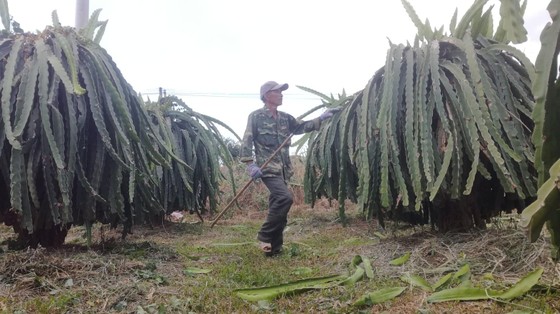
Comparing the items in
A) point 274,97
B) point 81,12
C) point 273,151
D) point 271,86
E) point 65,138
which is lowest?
point 273,151

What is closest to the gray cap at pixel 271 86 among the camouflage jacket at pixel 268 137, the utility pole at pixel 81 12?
the camouflage jacket at pixel 268 137

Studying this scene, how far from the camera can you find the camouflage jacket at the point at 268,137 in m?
5.36

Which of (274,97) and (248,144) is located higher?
(274,97)

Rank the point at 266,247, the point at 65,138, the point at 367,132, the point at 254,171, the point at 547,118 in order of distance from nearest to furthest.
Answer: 1. the point at 547,118
2. the point at 65,138
3. the point at 367,132
4. the point at 266,247
5. the point at 254,171

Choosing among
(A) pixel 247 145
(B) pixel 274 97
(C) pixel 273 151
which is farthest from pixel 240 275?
(B) pixel 274 97

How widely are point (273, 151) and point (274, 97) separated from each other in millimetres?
588

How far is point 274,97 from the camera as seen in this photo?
5.49 meters

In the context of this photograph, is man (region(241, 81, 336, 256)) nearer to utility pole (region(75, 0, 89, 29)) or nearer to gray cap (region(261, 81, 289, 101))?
gray cap (region(261, 81, 289, 101))

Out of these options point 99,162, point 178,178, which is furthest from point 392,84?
point 178,178

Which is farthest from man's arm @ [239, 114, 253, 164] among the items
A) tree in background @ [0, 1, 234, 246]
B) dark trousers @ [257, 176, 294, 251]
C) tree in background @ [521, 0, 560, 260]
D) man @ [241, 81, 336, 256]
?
tree in background @ [521, 0, 560, 260]

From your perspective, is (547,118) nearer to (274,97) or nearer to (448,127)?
(448,127)

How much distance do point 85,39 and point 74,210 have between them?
1.35 meters

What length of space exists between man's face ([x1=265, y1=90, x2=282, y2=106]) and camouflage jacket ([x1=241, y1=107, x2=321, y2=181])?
0.38 feet

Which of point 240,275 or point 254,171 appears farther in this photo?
point 254,171
